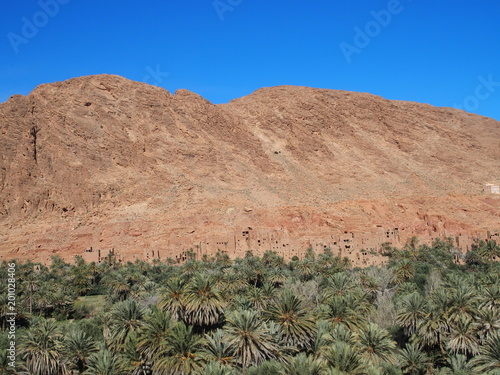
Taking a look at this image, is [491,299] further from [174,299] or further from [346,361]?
[174,299]

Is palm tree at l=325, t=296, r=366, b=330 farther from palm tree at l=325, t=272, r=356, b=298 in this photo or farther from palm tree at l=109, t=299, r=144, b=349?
palm tree at l=109, t=299, r=144, b=349

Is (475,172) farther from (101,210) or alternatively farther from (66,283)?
(66,283)

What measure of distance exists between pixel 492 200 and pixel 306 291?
158 feet

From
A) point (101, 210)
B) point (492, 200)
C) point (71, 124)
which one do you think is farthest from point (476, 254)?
point (71, 124)

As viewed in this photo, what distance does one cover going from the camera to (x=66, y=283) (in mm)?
43438

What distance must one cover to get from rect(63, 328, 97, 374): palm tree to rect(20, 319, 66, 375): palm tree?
47 centimetres

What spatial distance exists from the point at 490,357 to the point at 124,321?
13.5 metres

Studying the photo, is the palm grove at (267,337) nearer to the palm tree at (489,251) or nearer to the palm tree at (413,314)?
the palm tree at (413,314)

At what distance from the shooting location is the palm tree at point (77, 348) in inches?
742

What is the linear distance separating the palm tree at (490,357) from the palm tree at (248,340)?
691 centimetres

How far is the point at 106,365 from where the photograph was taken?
15.9 m

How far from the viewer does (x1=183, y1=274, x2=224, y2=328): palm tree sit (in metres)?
18.9

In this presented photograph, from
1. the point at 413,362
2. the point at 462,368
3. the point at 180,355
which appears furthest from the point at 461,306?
the point at 180,355

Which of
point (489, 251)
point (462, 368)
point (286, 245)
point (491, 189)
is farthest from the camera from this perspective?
point (491, 189)
